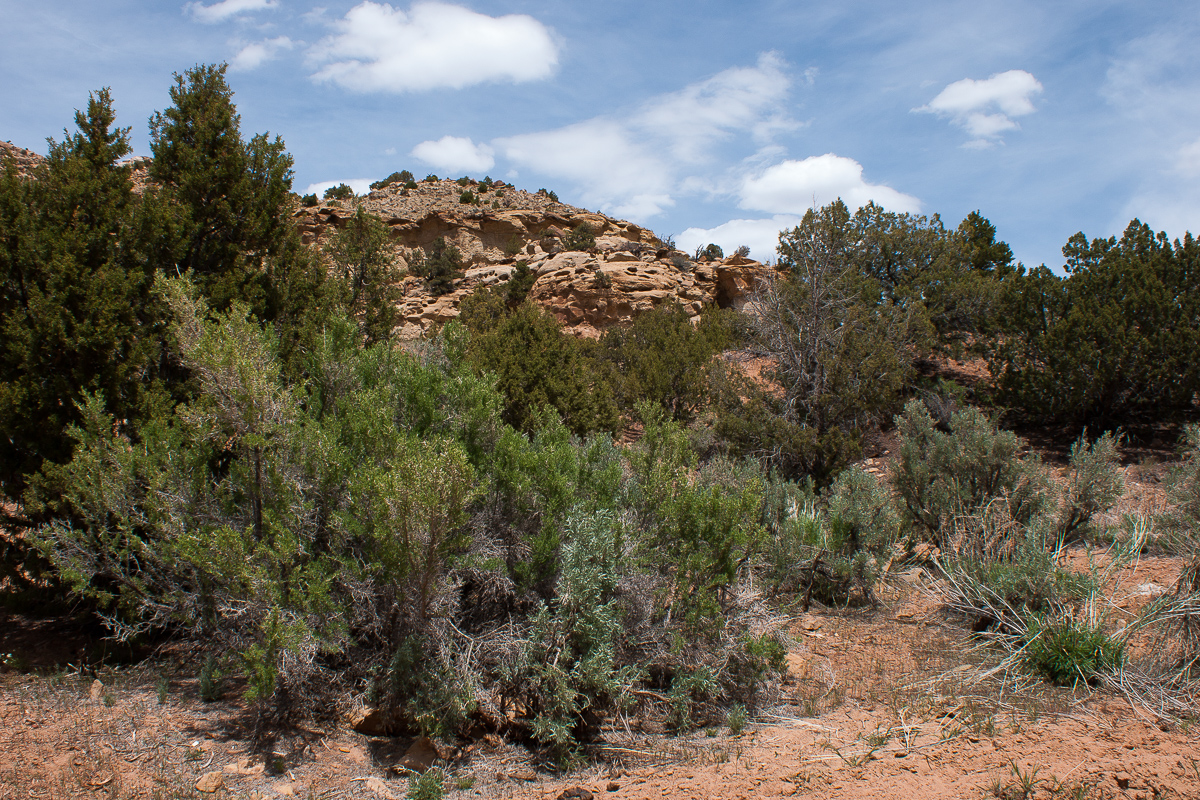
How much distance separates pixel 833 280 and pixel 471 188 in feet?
129

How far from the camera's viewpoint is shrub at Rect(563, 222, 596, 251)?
35094 mm

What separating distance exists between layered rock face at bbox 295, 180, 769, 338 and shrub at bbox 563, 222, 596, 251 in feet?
1.85

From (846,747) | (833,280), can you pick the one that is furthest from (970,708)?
(833,280)

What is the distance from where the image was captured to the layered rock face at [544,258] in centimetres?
2720

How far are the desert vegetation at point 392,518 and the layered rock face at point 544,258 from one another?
920cm

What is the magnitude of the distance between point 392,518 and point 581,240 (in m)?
33.4

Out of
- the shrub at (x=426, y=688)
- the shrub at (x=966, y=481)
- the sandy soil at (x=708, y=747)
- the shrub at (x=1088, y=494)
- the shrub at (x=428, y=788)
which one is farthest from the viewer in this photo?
the shrub at (x=966, y=481)

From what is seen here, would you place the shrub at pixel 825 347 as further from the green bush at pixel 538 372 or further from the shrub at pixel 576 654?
the shrub at pixel 576 654

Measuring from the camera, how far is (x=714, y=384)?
13.4 meters

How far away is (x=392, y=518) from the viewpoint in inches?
154

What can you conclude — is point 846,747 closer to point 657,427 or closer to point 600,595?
point 600,595

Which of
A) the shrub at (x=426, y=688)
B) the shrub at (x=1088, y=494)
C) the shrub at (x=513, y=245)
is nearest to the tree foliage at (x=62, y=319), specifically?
the shrub at (x=426, y=688)

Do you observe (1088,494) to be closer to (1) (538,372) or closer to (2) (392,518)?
(2) (392,518)

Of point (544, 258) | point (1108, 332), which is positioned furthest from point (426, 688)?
point (544, 258)
